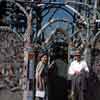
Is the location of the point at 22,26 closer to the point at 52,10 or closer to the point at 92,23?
the point at 52,10

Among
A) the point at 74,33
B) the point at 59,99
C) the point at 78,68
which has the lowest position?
the point at 59,99

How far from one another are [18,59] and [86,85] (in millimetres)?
1734

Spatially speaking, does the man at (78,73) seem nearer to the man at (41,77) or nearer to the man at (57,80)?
the man at (57,80)

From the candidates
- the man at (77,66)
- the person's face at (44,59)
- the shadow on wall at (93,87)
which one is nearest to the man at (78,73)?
the man at (77,66)

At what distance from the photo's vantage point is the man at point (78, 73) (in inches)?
478

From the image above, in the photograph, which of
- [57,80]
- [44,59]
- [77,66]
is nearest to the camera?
[44,59]

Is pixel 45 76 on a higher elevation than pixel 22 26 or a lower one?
lower

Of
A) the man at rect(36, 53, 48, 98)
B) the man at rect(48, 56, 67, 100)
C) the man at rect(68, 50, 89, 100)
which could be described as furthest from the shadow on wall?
the man at rect(36, 53, 48, 98)

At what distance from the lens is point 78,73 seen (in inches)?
480

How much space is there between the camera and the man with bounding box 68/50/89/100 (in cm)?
1214

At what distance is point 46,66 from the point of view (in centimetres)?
1214

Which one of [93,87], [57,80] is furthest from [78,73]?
[93,87]

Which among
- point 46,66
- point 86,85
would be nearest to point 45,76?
point 46,66

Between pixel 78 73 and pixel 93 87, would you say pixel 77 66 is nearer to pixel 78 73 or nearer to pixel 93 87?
pixel 78 73
